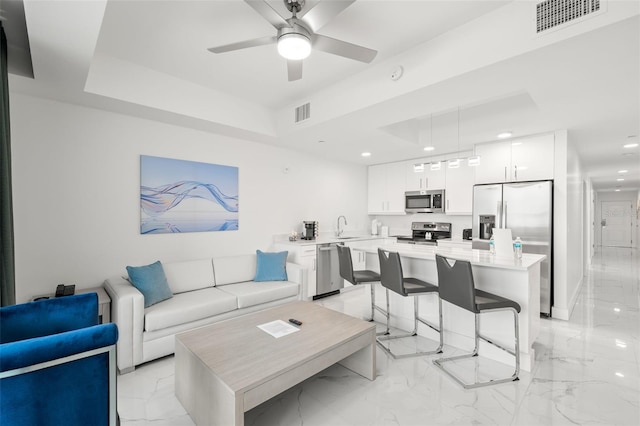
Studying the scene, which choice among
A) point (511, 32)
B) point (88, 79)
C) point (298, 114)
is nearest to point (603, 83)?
point (511, 32)

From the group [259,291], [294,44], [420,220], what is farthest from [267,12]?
[420,220]

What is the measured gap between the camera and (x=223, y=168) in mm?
4168

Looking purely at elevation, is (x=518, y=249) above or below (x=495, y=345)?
above

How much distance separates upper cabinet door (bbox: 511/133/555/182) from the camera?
3.94 m

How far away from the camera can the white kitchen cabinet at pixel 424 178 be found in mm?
5457

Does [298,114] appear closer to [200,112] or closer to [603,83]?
[200,112]

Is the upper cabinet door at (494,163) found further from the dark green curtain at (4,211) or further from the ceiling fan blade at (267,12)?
the dark green curtain at (4,211)

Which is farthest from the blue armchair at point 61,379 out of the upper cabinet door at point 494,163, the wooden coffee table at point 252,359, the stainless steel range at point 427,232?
the stainless steel range at point 427,232

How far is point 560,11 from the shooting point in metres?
1.78

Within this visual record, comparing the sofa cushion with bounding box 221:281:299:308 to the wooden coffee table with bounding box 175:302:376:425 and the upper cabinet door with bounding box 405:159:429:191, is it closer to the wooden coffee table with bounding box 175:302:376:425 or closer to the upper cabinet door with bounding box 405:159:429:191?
the wooden coffee table with bounding box 175:302:376:425

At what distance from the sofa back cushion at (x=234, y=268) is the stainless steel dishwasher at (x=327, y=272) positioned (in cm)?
110

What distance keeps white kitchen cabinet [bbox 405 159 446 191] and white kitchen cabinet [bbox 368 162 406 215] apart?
0.13 metres

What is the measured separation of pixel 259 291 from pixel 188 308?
849mm

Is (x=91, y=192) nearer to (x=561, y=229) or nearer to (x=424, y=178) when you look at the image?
(x=424, y=178)
